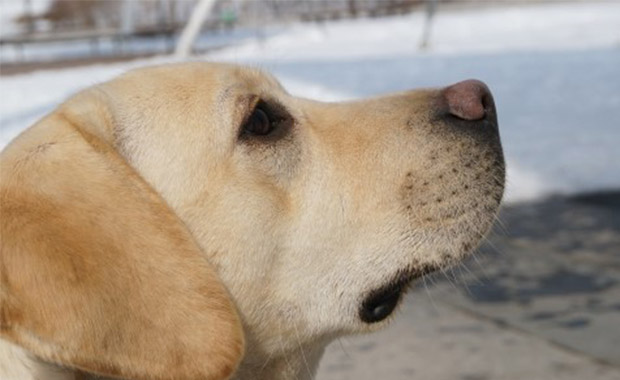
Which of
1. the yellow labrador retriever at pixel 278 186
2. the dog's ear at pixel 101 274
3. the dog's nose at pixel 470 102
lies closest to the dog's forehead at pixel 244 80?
the yellow labrador retriever at pixel 278 186

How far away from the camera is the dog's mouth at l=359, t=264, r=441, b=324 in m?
3.08

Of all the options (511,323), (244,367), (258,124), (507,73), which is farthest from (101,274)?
(507,73)

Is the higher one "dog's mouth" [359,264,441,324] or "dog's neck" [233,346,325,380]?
"dog's mouth" [359,264,441,324]

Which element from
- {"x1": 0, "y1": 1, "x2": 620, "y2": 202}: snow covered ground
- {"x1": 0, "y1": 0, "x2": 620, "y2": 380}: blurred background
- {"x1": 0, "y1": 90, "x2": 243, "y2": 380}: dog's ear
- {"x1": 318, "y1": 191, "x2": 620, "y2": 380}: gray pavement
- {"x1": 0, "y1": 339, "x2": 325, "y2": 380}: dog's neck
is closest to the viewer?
{"x1": 0, "y1": 90, "x2": 243, "y2": 380}: dog's ear

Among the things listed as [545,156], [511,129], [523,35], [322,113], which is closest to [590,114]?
[511,129]

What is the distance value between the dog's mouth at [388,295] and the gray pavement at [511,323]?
3.28 ft

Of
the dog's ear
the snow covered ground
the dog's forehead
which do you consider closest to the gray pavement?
the dog's forehead

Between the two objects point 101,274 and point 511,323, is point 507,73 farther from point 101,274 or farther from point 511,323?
point 101,274

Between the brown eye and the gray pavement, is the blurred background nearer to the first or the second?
the gray pavement

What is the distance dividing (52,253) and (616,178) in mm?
6036

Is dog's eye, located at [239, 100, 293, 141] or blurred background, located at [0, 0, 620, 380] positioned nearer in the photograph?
dog's eye, located at [239, 100, 293, 141]

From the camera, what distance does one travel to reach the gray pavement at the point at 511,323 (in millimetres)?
4543

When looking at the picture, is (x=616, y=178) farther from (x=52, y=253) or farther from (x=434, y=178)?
(x=52, y=253)

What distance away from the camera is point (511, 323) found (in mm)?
4988
